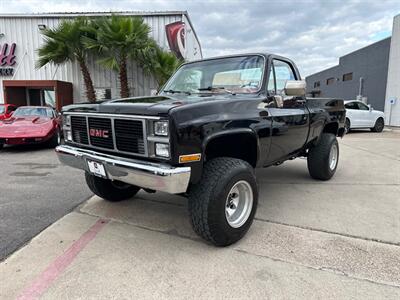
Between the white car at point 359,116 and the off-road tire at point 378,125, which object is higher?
the white car at point 359,116

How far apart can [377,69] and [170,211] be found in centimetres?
2261

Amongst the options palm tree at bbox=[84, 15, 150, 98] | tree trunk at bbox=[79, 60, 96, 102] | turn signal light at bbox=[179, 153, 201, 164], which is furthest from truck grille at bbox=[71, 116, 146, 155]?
tree trunk at bbox=[79, 60, 96, 102]

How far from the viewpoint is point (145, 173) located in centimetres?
252

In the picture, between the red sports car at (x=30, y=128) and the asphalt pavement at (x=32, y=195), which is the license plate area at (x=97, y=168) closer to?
the asphalt pavement at (x=32, y=195)

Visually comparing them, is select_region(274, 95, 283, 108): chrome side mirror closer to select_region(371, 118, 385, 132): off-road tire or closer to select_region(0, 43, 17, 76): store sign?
select_region(371, 118, 385, 132): off-road tire

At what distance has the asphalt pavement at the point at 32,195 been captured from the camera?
325 centimetres

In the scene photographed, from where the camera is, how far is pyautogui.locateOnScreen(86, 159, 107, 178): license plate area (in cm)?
286

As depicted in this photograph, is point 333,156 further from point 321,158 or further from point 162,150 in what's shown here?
point 162,150

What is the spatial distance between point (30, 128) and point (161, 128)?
7.19 metres

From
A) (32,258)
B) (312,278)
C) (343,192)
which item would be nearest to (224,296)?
(312,278)

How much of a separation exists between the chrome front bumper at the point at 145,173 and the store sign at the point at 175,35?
40.5 ft

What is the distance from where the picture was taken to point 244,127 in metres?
3.03

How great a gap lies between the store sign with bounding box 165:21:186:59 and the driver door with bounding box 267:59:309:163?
10.9 metres

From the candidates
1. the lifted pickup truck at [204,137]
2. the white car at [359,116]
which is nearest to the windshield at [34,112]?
the lifted pickup truck at [204,137]
